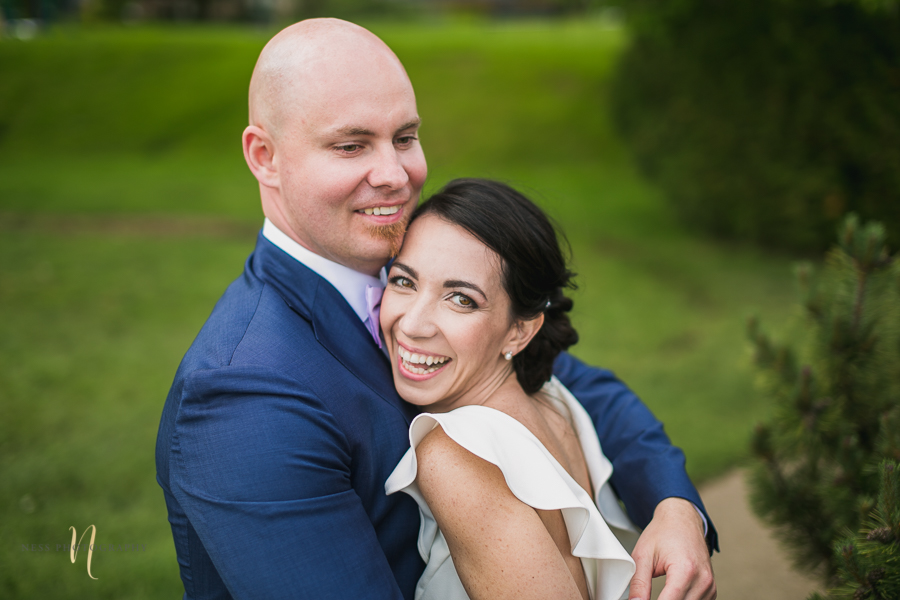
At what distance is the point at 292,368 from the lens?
6.18 ft

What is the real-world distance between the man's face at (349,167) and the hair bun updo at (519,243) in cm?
16

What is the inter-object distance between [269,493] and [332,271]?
2.66ft

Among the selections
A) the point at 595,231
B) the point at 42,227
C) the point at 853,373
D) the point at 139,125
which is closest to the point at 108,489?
the point at 853,373

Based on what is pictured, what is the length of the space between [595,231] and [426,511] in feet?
33.0

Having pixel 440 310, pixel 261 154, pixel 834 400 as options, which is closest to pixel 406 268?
pixel 440 310

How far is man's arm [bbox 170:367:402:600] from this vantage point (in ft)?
5.54

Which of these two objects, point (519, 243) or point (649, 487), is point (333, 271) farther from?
point (649, 487)

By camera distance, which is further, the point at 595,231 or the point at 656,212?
the point at 656,212

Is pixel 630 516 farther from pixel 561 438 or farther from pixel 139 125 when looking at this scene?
pixel 139 125

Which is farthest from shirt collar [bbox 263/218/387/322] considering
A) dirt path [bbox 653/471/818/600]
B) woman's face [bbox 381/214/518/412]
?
dirt path [bbox 653/471/818/600]

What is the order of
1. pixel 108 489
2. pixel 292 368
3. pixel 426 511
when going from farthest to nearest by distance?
pixel 108 489 < pixel 426 511 < pixel 292 368

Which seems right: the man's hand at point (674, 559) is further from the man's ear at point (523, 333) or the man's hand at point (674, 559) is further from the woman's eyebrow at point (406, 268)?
the woman's eyebrow at point (406, 268)

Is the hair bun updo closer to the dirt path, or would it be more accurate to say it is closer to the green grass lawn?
the green grass lawn

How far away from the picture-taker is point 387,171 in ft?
7.14
